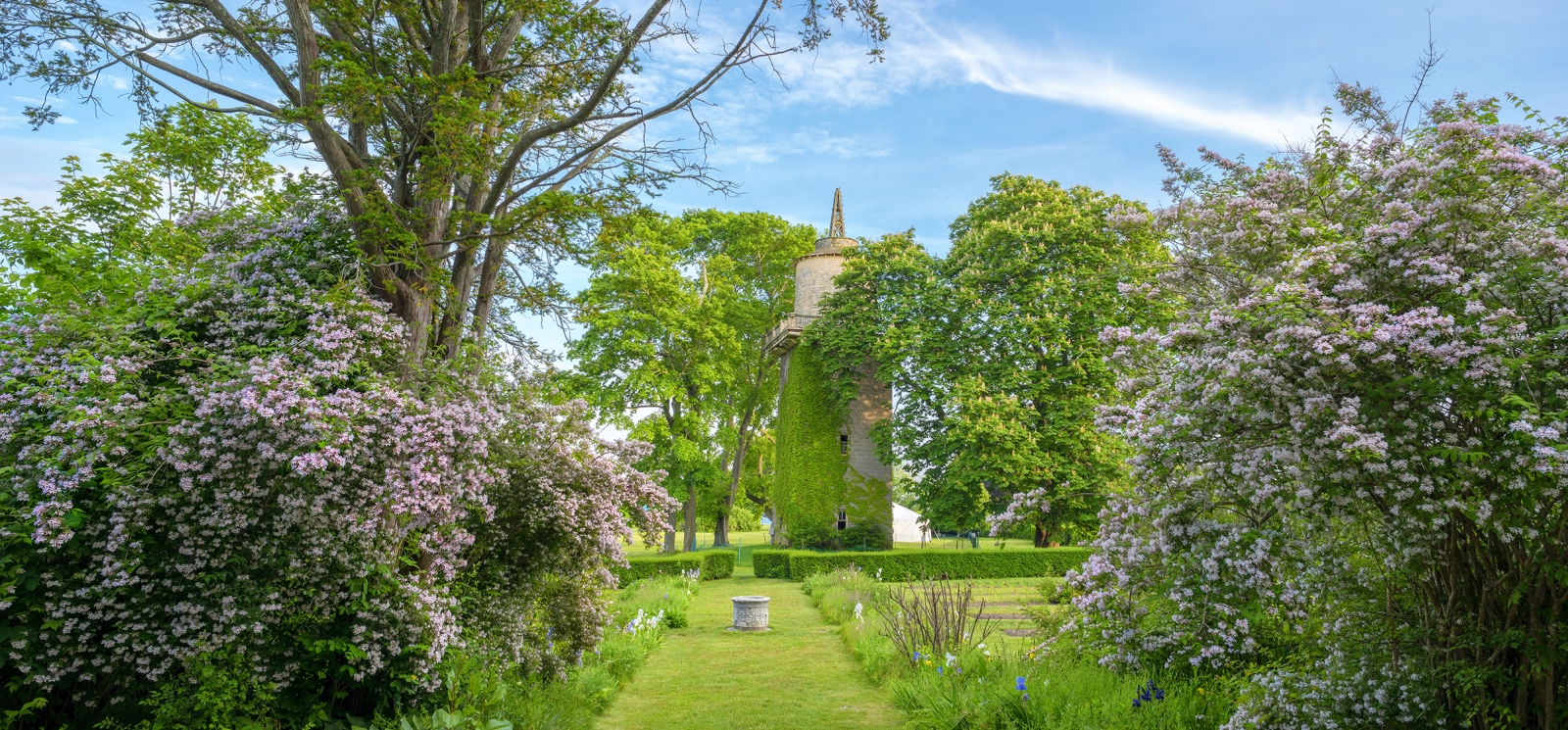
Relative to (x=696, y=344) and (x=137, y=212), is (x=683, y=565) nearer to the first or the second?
(x=696, y=344)

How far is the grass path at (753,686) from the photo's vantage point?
8008mm

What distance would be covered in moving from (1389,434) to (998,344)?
19.5m

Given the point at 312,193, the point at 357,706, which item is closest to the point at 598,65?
the point at 312,193

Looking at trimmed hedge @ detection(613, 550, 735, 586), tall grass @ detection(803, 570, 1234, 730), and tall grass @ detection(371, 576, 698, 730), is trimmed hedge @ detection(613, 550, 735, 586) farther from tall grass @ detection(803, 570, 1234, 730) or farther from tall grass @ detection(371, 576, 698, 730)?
tall grass @ detection(803, 570, 1234, 730)

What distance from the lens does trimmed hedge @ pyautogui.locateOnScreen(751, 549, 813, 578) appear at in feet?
76.9

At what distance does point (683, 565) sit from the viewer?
21781mm

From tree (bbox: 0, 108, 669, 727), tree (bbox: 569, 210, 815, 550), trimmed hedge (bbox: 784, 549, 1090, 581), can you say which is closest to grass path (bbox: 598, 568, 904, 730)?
tree (bbox: 0, 108, 669, 727)

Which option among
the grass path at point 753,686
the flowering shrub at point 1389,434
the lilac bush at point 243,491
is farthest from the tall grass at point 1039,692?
the lilac bush at point 243,491

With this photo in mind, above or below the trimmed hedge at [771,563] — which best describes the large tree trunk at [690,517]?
above

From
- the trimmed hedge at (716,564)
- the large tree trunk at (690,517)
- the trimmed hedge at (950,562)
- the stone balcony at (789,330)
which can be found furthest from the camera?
the large tree trunk at (690,517)

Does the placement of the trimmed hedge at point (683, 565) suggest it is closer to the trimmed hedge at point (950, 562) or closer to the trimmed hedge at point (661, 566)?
the trimmed hedge at point (661, 566)

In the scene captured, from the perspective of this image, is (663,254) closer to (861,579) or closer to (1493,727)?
(861,579)

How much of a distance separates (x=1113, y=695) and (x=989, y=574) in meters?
16.6

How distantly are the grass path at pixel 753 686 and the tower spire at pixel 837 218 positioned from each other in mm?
16369
